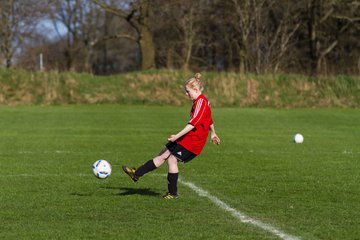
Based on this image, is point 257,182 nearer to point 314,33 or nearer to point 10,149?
point 10,149

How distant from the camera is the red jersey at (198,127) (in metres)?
9.41

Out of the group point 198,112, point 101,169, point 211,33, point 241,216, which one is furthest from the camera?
point 211,33

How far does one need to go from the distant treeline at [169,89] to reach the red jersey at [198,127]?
26.2 m

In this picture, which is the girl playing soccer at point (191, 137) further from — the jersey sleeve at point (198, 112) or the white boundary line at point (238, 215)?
the white boundary line at point (238, 215)

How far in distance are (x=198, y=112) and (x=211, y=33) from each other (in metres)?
52.8

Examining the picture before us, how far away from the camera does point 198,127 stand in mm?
9508

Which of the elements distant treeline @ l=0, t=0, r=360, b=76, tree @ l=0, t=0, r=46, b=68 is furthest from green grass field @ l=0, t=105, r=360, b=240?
tree @ l=0, t=0, r=46, b=68

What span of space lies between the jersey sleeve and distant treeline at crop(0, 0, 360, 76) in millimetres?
33263

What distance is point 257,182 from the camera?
11.3m

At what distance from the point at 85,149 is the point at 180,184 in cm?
642

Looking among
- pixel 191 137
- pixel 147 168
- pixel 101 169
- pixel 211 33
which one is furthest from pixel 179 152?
pixel 211 33

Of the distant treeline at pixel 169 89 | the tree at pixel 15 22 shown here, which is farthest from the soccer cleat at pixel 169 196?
the tree at pixel 15 22

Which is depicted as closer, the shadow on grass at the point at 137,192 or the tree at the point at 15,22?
the shadow on grass at the point at 137,192

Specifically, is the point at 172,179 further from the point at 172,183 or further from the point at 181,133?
the point at 181,133
